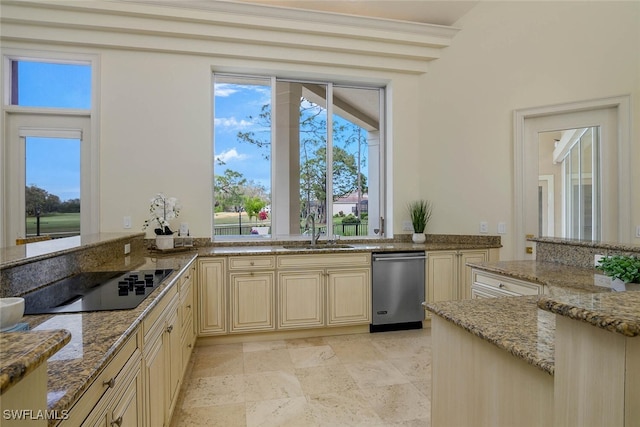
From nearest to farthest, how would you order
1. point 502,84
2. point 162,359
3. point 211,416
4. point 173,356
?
1. point 162,359
2. point 173,356
3. point 211,416
4. point 502,84

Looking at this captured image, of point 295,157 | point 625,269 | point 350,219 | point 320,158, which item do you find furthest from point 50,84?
point 625,269

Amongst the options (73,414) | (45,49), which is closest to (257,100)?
(45,49)

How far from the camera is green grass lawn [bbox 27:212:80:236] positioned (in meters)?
3.34

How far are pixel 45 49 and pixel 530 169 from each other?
4.92 meters

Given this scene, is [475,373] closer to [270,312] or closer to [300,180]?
[270,312]

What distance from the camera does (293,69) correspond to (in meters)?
3.75

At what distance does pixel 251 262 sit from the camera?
324 centimetres

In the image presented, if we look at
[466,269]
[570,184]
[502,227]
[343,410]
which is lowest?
[343,410]

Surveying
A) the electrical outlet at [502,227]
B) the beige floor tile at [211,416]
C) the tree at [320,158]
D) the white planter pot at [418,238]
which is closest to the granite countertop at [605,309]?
the beige floor tile at [211,416]

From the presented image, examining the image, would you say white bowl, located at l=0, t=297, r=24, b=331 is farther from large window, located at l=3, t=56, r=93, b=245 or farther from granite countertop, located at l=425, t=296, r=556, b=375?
large window, located at l=3, t=56, r=93, b=245

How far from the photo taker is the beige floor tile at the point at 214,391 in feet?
7.40

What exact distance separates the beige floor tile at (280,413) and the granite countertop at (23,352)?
5.79ft

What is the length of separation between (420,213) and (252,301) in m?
2.12

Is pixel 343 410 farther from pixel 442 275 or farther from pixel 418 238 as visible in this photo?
pixel 418 238
